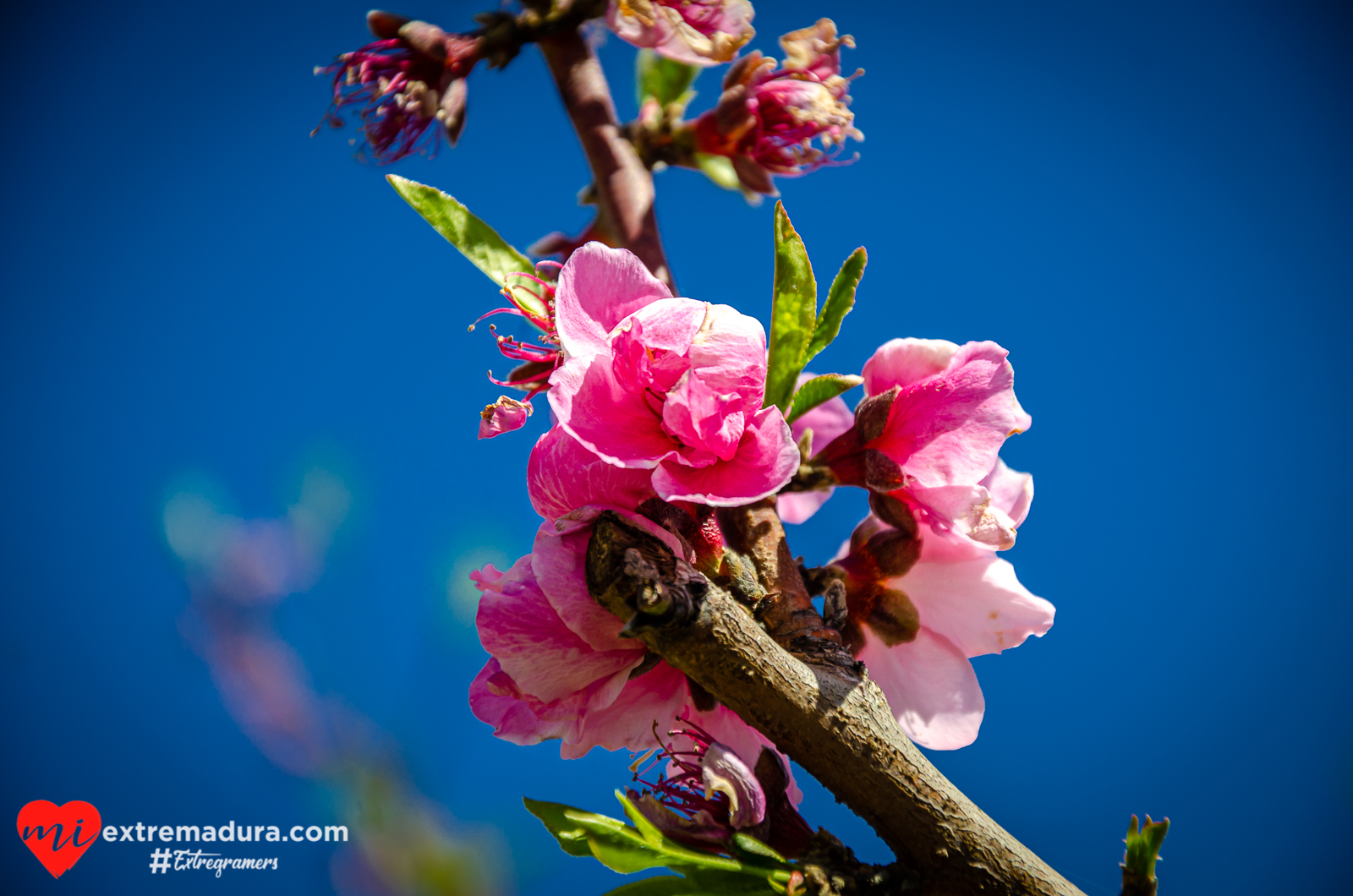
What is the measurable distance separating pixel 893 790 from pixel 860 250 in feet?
1.07

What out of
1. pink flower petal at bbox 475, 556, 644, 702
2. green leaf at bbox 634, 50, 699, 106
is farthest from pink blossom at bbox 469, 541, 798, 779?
green leaf at bbox 634, 50, 699, 106

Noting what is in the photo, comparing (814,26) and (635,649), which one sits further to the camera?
(814,26)

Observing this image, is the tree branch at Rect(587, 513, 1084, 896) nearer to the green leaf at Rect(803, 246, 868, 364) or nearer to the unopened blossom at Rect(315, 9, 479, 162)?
the green leaf at Rect(803, 246, 868, 364)

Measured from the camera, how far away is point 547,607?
0.48 metres

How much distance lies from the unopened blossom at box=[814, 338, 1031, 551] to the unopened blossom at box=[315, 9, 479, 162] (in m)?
0.48

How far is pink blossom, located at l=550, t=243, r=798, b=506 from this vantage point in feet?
1.46

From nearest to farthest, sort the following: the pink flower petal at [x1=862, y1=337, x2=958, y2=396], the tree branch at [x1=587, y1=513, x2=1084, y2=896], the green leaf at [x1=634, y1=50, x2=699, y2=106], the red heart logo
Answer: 1. the tree branch at [x1=587, y1=513, x2=1084, y2=896]
2. the pink flower petal at [x1=862, y1=337, x2=958, y2=396]
3. the green leaf at [x1=634, y1=50, x2=699, y2=106]
4. the red heart logo

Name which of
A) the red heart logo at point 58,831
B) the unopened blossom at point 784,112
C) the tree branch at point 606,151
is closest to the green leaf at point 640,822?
the tree branch at point 606,151

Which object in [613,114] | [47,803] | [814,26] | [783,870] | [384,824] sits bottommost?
[47,803]

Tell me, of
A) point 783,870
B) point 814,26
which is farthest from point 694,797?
point 814,26

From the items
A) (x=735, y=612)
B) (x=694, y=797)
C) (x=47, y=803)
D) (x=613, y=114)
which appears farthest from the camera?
(x=47, y=803)

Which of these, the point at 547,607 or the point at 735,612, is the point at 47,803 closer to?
the point at 547,607

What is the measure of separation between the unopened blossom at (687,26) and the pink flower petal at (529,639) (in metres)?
0.46

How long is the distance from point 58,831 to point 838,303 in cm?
127
